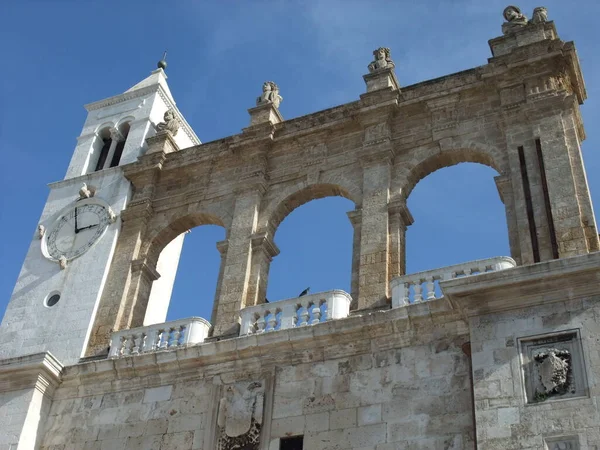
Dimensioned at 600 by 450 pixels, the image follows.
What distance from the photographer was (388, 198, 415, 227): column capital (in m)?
15.3

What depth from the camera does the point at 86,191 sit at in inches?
742

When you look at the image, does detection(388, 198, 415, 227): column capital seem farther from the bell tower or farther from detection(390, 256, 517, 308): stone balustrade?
the bell tower

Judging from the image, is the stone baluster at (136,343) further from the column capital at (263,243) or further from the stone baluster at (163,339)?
the column capital at (263,243)

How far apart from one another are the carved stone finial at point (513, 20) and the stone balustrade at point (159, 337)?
26.3 feet

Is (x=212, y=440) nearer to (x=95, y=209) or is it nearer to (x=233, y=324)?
(x=233, y=324)

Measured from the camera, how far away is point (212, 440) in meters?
12.9

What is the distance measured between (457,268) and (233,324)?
13.5ft

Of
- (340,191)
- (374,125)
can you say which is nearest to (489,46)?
(374,125)

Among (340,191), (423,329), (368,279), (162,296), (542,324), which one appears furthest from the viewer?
(162,296)

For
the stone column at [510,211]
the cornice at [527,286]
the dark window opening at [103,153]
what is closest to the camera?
the cornice at [527,286]

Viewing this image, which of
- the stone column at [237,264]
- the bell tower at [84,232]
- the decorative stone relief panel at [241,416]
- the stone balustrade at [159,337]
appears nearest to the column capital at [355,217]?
the stone column at [237,264]

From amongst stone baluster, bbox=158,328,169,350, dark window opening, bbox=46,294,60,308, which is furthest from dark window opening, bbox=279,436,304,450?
dark window opening, bbox=46,294,60,308

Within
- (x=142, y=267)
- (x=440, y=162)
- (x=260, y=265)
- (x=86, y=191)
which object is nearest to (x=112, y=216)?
(x=86, y=191)

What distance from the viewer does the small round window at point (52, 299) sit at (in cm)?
1702
